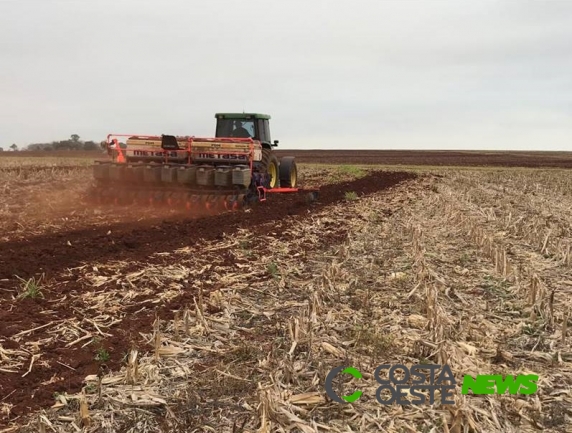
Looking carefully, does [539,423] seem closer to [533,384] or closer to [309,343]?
[533,384]

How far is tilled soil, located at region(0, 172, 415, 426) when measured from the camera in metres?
4.04

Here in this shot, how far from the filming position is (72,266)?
7223 millimetres

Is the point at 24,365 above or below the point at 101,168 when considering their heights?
below

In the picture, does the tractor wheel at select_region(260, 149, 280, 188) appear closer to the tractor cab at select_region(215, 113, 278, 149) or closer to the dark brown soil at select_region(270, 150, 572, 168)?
the tractor cab at select_region(215, 113, 278, 149)

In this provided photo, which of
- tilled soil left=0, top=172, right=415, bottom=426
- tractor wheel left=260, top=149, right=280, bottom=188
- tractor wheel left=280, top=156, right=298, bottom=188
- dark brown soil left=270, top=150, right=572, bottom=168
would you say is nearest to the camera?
tilled soil left=0, top=172, right=415, bottom=426

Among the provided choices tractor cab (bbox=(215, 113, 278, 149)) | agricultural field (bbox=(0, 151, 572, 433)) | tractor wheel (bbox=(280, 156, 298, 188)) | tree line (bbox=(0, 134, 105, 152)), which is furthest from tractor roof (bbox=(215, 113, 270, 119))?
tree line (bbox=(0, 134, 105, 152))

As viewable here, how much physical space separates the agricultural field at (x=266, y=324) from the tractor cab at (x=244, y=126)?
610cm

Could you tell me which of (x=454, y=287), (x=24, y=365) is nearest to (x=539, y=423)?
(x=454, y=287)

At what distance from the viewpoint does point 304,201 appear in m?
15.4

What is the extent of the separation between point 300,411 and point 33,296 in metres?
3.74

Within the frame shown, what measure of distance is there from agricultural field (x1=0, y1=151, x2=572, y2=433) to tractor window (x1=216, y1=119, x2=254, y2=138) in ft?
20.3

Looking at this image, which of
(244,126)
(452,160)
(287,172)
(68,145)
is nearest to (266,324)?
(244,126)

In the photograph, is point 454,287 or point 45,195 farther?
point 45,195

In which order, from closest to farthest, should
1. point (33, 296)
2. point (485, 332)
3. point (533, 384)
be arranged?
point (533, 384) < point (485, 332) < point (33, 296)
